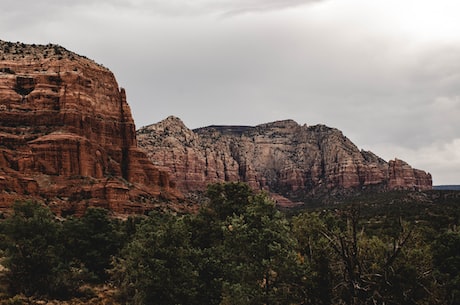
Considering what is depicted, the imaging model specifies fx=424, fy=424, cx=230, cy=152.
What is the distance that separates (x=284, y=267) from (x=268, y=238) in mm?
1713

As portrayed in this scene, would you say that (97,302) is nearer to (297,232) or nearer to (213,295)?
(213,295)

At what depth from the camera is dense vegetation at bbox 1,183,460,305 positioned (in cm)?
2050

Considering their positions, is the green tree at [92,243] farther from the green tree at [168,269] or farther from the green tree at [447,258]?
the green tree at [447,258]

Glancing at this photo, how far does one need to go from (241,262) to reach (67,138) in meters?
79.8

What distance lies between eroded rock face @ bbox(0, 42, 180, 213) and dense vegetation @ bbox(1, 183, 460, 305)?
4681 cm

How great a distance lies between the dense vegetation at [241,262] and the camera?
2050 cm

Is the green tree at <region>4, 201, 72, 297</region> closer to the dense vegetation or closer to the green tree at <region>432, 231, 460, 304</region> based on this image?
the dense vegetation

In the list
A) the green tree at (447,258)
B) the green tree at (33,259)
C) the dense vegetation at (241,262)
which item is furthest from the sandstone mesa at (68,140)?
the green tree at (447,258)

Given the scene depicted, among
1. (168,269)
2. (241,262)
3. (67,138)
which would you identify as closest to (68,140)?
(67,138)

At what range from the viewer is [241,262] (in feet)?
79.0

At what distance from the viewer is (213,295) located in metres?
27.0

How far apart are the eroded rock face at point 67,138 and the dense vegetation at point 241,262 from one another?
1843 inches

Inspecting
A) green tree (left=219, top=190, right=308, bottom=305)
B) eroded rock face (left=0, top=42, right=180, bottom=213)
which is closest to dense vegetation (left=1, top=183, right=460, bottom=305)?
green tree (left=219, top=190, right=308, bottom=305)

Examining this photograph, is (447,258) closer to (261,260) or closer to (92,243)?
(261,260)
